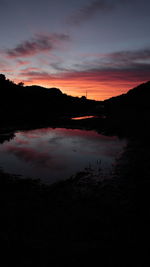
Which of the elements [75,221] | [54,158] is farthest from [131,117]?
[75,221]

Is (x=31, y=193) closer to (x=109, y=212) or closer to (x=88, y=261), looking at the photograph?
(x=109, y=212)

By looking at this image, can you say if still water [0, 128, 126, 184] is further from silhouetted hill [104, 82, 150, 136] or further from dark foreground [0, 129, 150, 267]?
silhouetted hill [104, 82, 150, 136]

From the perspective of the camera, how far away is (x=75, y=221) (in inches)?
262

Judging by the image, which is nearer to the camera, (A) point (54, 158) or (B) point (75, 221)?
(B) point (75, 221)

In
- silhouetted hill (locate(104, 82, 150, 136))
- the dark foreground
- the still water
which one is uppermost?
silhouetted hill (locate(104, 82, 150, 136))

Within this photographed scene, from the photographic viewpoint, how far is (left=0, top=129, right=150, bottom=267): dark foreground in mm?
5195

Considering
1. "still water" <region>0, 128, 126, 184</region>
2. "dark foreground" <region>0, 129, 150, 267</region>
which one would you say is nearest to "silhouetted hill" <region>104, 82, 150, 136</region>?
"still water" <region>0, 128, 126, 184</region>

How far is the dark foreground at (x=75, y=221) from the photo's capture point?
205 inches

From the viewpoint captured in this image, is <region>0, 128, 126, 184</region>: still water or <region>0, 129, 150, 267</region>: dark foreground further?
<region>0, 128, 126, 184</region>: still water

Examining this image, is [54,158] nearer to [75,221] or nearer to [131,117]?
[75,221]

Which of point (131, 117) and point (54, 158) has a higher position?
point (131, 117)

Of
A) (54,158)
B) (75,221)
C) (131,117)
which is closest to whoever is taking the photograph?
(75,221)

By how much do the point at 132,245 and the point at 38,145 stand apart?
53.9ft

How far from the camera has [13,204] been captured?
8.02m
